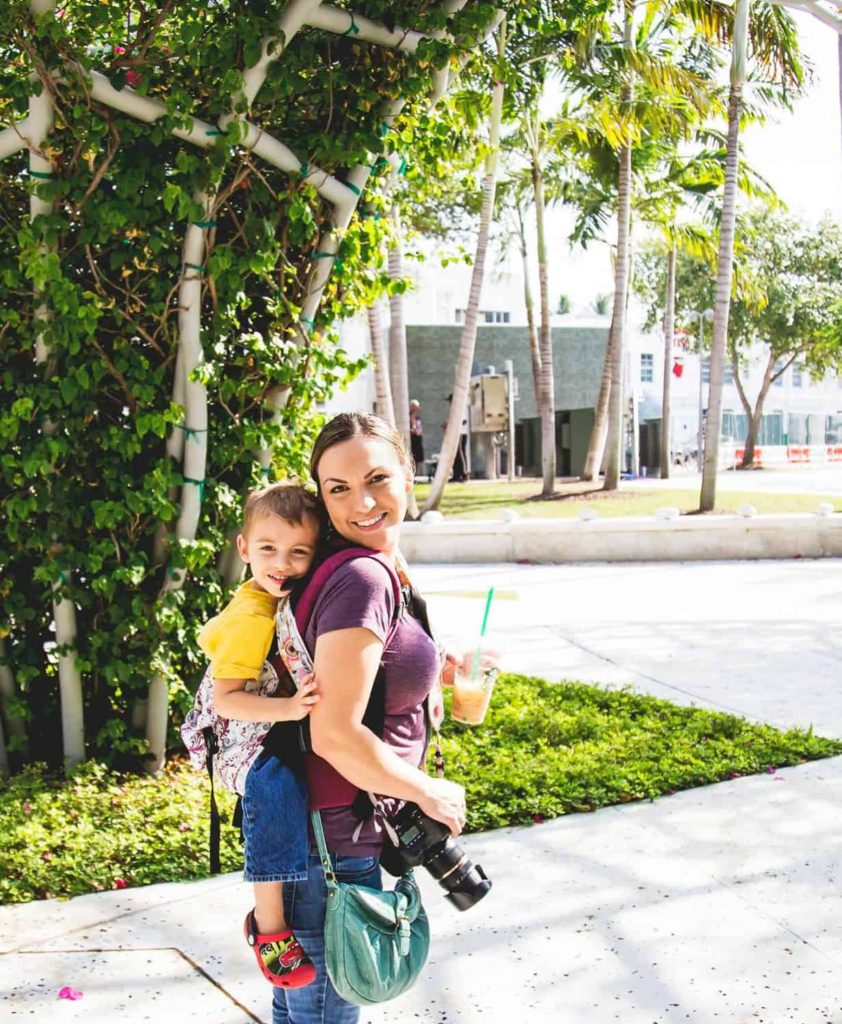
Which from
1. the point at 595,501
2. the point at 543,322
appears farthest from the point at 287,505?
the point at 543,322

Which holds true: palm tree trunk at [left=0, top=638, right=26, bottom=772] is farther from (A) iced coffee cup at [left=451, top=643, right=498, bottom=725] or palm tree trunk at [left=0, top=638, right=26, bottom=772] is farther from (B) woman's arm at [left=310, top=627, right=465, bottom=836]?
(B) woman's arm at [left=310, top=627, right=465, bottom=836]

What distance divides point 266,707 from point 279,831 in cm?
24

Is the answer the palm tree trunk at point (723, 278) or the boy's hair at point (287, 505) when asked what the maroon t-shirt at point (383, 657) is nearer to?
the boy's hair at point (287, 505)

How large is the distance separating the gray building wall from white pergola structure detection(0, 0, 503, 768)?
86.0ft

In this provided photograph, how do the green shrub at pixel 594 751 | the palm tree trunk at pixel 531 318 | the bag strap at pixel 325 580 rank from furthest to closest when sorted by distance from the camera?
the palm tree trunk at pixel 531 318, the green shrub at pixel 594 751, the bag strap at pixel 325 580

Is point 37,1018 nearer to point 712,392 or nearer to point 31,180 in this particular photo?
point 31,180

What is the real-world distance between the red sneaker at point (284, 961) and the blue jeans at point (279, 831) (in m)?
0.13

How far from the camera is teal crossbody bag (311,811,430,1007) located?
211 cm

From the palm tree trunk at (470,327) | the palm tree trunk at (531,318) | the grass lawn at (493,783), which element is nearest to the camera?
the grass lawn at (493,783)

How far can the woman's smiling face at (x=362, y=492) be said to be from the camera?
2246 millimetres

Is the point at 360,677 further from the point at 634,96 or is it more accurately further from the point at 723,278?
the point at 634,96

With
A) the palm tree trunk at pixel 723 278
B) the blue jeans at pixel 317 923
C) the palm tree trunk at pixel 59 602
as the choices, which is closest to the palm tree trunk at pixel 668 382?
the palm tree trunk at pixel 723 278

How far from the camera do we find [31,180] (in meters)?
4.63

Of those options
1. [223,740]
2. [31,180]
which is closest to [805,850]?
[223,740]
